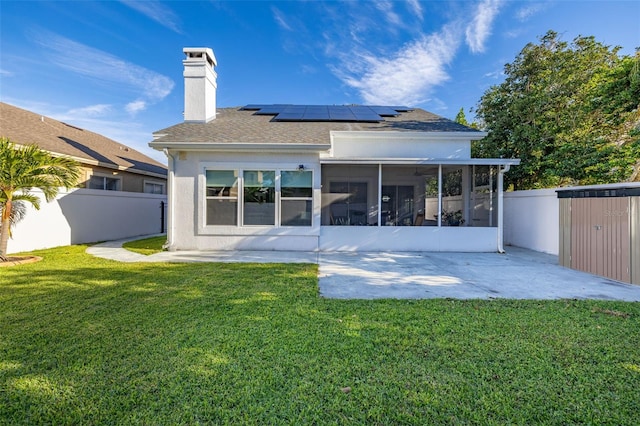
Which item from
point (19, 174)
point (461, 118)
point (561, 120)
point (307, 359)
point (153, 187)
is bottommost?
point (307, 359)

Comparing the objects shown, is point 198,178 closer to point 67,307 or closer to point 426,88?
point 67,307

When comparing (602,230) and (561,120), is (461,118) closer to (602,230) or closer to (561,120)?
(561,120)

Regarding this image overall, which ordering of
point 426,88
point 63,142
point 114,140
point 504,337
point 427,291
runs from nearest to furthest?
point 504,337, point 427,291, point 63,142, point 114,140, point 426,88

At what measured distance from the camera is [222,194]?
9.31 metres

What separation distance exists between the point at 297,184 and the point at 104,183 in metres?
9.28

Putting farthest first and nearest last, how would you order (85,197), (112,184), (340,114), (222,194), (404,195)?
(340,114) → (112,184) → (404,195) → (85,197) → (222,194)

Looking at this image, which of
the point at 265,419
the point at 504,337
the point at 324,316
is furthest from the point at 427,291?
the point at 265,419

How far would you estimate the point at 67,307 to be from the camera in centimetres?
408

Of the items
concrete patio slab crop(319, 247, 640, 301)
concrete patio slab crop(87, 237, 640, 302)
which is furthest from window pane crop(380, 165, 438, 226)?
concrete patio slab crop(319, 247, 640, 301)

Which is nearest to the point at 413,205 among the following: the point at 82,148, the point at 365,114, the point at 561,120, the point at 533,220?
the point at 533,220

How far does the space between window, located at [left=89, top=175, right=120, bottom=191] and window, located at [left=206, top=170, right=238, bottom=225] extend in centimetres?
625

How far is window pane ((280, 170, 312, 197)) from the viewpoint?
9398 millimetres

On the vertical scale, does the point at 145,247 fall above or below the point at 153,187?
below

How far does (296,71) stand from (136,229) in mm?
13269
